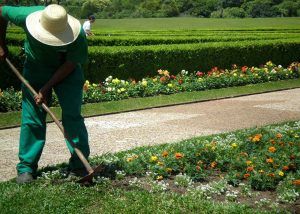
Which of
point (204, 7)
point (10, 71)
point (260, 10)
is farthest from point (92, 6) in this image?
point (10, 71)

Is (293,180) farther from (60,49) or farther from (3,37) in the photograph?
(3,37)

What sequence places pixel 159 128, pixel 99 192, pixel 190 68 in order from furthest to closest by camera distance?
1. pixel 190 68
2. pixel 159 128
3. pixel 99 192

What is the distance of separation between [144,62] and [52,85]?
298 inches

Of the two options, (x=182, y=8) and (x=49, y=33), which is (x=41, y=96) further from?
(x=182, y=8)

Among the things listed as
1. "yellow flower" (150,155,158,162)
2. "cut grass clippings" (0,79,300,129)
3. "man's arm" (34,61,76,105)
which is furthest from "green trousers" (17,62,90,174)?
"cut grass clippings" (0,79,300,129)

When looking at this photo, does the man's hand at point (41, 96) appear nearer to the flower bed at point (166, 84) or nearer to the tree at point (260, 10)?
the flower bed at point (166, 84)

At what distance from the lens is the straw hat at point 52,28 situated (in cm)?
445

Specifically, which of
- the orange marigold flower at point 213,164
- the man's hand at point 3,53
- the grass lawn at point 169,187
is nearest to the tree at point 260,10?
the grass lawn at point 169,187

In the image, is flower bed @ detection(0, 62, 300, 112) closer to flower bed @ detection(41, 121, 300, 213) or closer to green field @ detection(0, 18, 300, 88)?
green field @ detection(0, 18, 300, 88)

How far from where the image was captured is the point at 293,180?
16.1ft

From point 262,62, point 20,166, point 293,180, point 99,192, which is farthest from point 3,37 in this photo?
point 262,62

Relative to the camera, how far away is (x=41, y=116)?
16.2 ft

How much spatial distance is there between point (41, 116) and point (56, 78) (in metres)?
0.46

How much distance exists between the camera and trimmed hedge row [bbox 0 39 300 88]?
11172 mm
